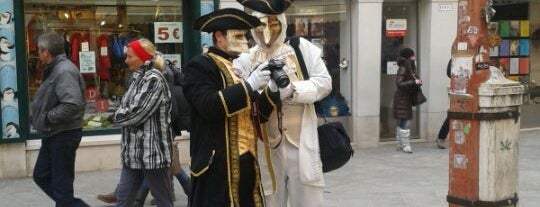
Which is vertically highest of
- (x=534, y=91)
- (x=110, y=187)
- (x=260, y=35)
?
(x=260, y=35)

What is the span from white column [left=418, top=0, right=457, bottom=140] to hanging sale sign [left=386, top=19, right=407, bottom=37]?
11.6 inches

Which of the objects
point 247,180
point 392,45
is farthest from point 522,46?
point 247,180

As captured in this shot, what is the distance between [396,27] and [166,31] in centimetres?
373

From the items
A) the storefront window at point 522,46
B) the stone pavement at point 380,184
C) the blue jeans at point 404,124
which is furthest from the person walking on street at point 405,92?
the storefront window at point 522,46

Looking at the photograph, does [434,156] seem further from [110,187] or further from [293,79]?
[293,79]

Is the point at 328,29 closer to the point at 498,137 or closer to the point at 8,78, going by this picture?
the point at 8,78

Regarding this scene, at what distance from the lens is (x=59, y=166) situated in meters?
6.00

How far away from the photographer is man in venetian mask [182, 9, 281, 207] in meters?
3.90

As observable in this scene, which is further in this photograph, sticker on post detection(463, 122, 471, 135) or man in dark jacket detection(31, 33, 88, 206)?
man in dark jacket detection(31, 33, 88, 206)

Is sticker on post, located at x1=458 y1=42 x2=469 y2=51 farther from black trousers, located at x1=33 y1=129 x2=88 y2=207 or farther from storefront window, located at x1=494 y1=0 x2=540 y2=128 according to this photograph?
storefront window, located at x1=494 y1=0 x2=540 y2=128

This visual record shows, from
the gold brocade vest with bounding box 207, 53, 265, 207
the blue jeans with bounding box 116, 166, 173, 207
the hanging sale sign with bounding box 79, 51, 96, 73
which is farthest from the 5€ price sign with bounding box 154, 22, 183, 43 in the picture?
the gold brocade vest with bounding box 207, 53, 265, 207

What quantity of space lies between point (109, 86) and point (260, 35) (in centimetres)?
575

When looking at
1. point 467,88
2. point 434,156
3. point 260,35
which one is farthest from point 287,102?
point 434,156

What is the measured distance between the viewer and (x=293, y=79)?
14.8 feet
